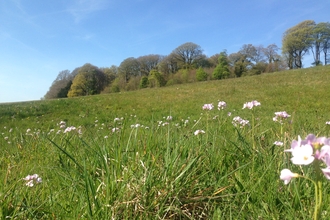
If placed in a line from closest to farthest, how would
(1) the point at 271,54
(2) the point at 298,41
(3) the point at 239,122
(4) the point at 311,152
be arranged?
1. (4) the point at 311,152
2. (3) the point at 239,122
3. (2) the point at 298,41
4. (1) the point at 271,54

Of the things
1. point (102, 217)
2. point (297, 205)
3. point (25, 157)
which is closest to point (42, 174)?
point (25, 157)

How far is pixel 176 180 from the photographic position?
1706 mm

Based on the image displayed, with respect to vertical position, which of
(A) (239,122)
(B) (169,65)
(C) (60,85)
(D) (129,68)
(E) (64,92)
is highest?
(D) (129,68)

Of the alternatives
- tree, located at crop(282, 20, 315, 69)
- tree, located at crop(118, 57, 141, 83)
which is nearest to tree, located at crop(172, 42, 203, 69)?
tree, located at crop(118, 57, 141, 83)

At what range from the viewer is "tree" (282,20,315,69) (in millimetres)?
52441

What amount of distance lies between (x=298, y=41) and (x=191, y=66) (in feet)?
86.3

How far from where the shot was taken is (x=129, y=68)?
246ft

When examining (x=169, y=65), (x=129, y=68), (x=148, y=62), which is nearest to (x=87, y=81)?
(x=129, y=68)

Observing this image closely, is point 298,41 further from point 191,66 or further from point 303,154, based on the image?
point 303,154

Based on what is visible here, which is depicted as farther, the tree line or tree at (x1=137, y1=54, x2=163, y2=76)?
tree at (x1=137, y1=54, x2=163, y2=76)

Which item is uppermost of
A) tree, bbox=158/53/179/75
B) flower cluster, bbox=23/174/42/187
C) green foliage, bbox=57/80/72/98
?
tree, bbox=158/53/179/75

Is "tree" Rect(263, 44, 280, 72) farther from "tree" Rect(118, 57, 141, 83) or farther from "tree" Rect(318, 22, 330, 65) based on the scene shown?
"tree" Rect(118, 57, 141, 83)

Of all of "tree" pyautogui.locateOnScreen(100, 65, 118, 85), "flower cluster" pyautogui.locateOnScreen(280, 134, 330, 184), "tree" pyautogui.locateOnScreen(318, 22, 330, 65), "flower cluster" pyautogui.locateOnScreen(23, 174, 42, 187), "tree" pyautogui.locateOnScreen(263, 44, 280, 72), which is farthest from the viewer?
"tree" pyautogui.locateOnScreen(100, 65, 118, 85)

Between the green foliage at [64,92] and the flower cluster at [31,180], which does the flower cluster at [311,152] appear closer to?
the flower cluster at [31,180]
